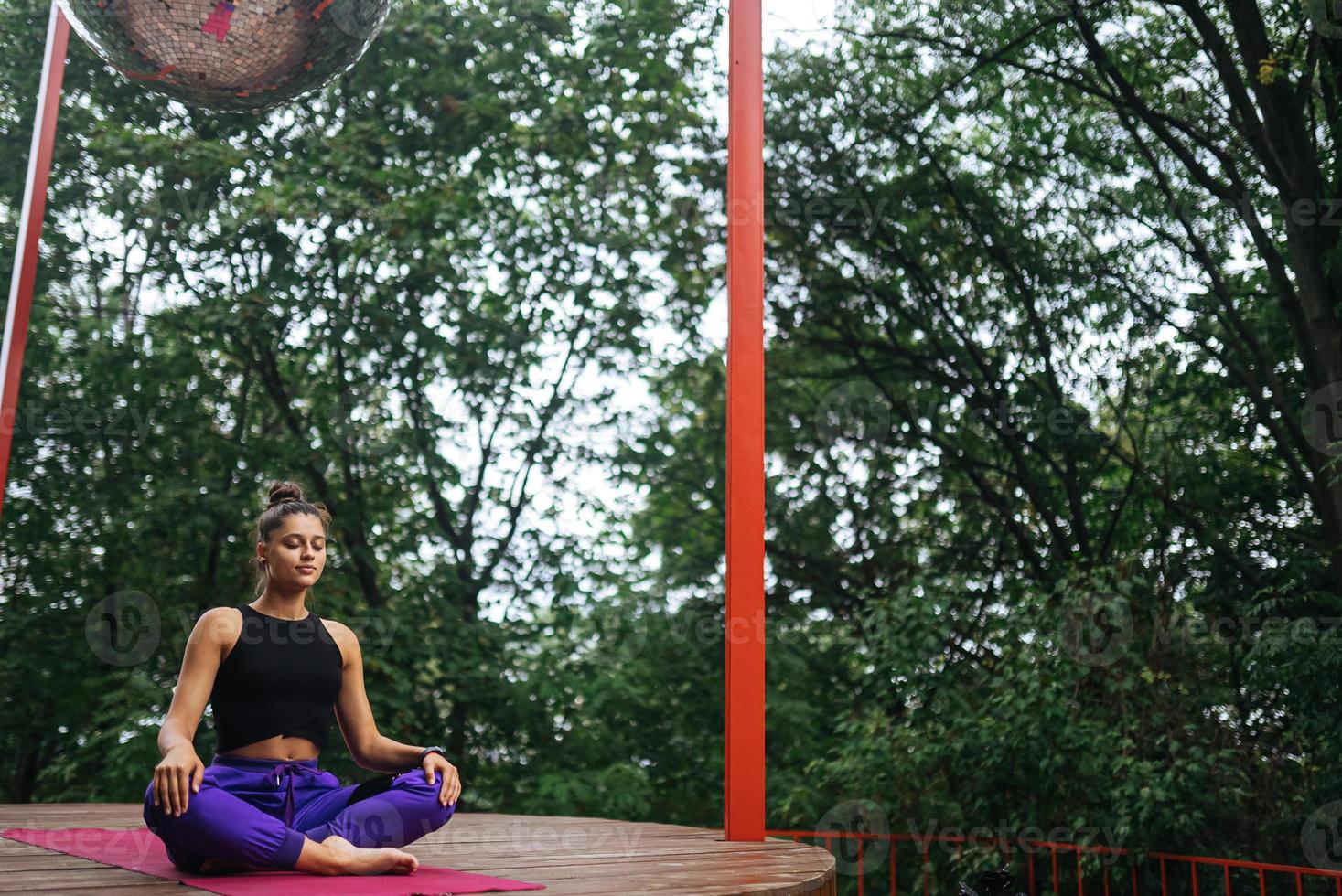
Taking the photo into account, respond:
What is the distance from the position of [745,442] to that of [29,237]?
263cm

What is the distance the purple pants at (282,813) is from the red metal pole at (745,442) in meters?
0.78

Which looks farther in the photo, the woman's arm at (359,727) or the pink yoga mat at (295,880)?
the woman's arm at (359,727)

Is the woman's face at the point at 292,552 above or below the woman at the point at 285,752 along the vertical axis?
above

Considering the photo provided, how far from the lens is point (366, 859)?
2.01m

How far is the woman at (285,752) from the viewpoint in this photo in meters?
1.96

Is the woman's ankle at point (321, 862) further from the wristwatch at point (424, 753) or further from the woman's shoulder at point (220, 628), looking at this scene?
the woman's shoulder at point (220, 628)

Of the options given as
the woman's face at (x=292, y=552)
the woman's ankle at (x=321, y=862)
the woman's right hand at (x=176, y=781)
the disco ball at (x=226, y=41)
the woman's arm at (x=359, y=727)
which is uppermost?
the disco ball at (x=226, y=41)

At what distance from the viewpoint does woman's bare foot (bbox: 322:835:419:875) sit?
78.6 inches

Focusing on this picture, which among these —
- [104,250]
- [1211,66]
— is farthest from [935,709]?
A: [104,250]

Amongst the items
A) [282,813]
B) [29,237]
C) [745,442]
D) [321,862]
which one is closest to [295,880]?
[321,862]

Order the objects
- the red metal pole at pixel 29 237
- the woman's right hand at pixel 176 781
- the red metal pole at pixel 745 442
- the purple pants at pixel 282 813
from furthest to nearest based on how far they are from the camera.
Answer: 1. the red metal pole at pixel 29 237
2. the red metal pole at pixel 745 442
3. the purple pants at pixel 282 813
4. the woman's right hand at pixel 176 781

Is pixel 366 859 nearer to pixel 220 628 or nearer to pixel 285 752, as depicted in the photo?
pixel 285 752

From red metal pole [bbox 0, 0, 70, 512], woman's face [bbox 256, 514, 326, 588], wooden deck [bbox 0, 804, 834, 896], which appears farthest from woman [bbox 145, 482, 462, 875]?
red metal pole [bbox 0, 0, 70, 512]

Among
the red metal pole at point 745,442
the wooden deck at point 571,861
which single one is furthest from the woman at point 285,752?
the red metal pole at point 745,442
